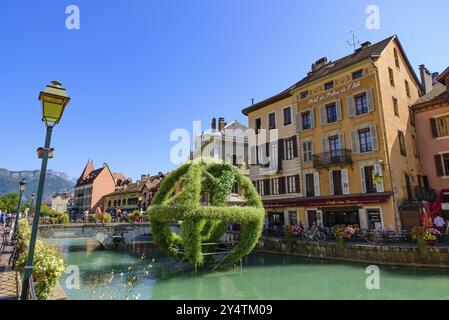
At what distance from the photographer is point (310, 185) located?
25.9 metres

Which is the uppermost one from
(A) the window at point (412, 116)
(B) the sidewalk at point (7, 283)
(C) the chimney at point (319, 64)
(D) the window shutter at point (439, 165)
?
(C) the chimney at point (319, 64)

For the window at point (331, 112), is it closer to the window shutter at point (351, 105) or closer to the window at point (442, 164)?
the window shutter at point (351, 105)

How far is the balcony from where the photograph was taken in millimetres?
23417

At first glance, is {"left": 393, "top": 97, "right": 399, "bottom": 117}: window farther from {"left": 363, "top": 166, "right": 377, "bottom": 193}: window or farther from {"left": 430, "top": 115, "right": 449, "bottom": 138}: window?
{"left": 363, "top": 166, "right": 377, "bottom": 193}: window

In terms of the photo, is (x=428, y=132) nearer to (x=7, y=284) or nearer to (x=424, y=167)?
(x=424, y=167)

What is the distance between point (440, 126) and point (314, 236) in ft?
46.1

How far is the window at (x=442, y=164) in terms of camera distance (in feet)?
76.7

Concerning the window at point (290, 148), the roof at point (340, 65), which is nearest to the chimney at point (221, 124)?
the roof at point (340, 65)

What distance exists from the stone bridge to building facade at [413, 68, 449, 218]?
28415mm

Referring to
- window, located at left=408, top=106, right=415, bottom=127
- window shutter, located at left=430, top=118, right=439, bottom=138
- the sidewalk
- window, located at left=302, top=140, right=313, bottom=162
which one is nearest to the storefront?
window, located at left=302, top=140, right=313, bottom=162

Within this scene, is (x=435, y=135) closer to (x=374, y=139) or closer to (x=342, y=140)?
(x=374, y=139)

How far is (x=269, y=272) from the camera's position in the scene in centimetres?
1712

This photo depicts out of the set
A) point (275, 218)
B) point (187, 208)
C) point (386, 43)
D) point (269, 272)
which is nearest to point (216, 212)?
point (187, 208)
